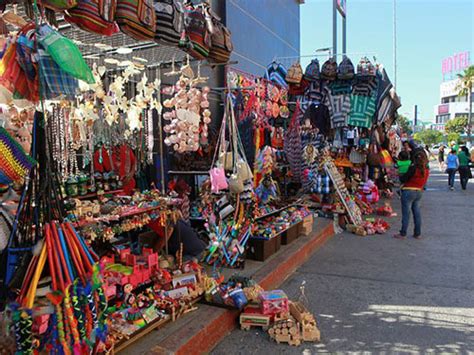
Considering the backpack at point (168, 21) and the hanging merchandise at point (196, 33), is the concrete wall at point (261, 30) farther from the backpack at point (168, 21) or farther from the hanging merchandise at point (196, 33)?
the backpack at point (168, 21)

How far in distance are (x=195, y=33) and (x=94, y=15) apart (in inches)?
44.3

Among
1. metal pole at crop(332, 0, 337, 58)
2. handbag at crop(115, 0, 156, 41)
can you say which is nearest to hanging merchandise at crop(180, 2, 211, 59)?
handbag at crop(115, 0, 156, 41)

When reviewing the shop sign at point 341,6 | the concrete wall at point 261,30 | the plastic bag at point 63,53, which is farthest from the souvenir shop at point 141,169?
the shop sign at point 341,6

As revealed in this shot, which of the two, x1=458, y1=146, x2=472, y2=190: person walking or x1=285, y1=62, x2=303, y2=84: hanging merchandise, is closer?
x1=285, y1=62, x2=303, y2=84: hanging merchandise

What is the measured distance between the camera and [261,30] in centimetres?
1029

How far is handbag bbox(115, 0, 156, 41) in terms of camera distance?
259 centimetres

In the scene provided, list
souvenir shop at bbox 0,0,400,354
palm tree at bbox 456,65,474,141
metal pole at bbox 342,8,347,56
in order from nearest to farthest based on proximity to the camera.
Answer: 1. souvenir shop at bbox 0,0,400,354
2. metal pole at bbox 342,8,347,56
3. palm tree at bbox 456,65,474,141

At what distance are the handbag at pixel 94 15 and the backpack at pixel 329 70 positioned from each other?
17.5ft

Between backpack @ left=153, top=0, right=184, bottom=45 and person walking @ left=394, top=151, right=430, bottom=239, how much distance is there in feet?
17.0

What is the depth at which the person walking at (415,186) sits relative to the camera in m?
6.85

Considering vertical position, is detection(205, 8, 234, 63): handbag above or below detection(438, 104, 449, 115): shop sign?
below

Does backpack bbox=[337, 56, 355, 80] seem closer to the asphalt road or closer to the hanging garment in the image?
the hanging garment

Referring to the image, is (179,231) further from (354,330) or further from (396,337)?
(396,337)

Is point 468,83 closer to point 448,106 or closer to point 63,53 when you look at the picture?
point 448,106
